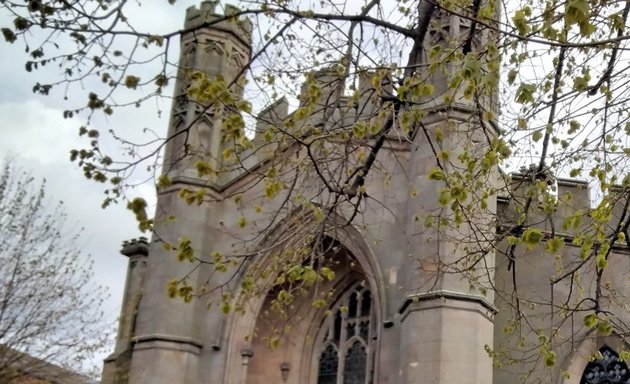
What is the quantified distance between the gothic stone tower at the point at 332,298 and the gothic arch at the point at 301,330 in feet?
0.05

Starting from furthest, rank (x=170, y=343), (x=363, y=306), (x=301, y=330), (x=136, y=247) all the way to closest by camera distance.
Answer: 1. (x=136, y=247)
2. (x=301, y=330)
3. (x=363, y=306)
4. (x=170, y=343)

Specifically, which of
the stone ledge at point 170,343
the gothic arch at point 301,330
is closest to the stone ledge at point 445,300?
the gothic arch at point 301,330

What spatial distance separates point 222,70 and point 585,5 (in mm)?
10547

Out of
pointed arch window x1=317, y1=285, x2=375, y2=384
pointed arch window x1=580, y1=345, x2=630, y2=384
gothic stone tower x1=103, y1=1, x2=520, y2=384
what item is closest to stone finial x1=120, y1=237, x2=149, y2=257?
gothic stone tower x1=103, y1=1, x2=520, y2=384

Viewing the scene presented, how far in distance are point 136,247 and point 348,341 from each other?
4929mm

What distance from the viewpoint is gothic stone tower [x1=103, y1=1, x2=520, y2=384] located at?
11.0m

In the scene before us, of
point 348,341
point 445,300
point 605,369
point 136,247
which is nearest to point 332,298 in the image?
point 348,341

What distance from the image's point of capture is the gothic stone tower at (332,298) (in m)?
11.0

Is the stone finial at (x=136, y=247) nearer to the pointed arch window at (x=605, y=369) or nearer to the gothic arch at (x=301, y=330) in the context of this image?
the gothic arch at (x=301, y=330)

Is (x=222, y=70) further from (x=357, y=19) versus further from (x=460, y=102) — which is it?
(x=357, y=19)

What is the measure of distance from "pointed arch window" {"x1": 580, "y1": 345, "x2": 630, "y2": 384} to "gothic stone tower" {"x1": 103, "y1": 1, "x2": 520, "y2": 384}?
74.0 inches

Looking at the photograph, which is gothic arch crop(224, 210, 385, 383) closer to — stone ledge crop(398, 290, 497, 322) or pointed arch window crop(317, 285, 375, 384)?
pointed arch window crop(317, 285, 375, 384)

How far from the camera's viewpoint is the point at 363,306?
13.6 m

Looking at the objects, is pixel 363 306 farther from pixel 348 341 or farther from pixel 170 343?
pixel 170 343
